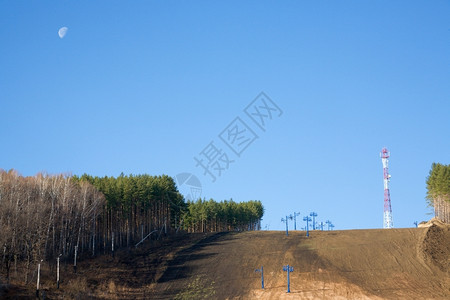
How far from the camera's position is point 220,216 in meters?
150

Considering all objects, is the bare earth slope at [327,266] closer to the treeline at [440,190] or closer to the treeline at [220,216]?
the treeline at [440,190]

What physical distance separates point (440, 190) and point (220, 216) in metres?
59.5

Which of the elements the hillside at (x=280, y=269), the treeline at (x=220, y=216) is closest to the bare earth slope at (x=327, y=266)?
the hillside at (x=280, y=269)

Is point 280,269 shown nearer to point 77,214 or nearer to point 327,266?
point 327,266

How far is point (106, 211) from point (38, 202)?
79.8 feet

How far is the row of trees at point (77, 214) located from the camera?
231 ft

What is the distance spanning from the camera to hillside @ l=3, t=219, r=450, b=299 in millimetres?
67812

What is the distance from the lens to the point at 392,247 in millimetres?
86812

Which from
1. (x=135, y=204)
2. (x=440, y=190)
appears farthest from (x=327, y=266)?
(x=440, y=190)

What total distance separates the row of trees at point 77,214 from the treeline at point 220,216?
6.72 meters

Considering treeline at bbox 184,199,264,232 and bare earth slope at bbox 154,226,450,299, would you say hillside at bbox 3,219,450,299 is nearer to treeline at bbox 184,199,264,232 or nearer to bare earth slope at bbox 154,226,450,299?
bare earth slope at bbox 154,226,450,299

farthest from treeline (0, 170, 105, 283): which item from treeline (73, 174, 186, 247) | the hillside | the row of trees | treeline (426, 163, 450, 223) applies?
treeline (426, 163, 450, 223)

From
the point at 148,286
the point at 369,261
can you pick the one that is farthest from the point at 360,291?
the point at 148,286

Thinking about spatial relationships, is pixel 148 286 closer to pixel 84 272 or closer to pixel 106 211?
pixel 84 272
